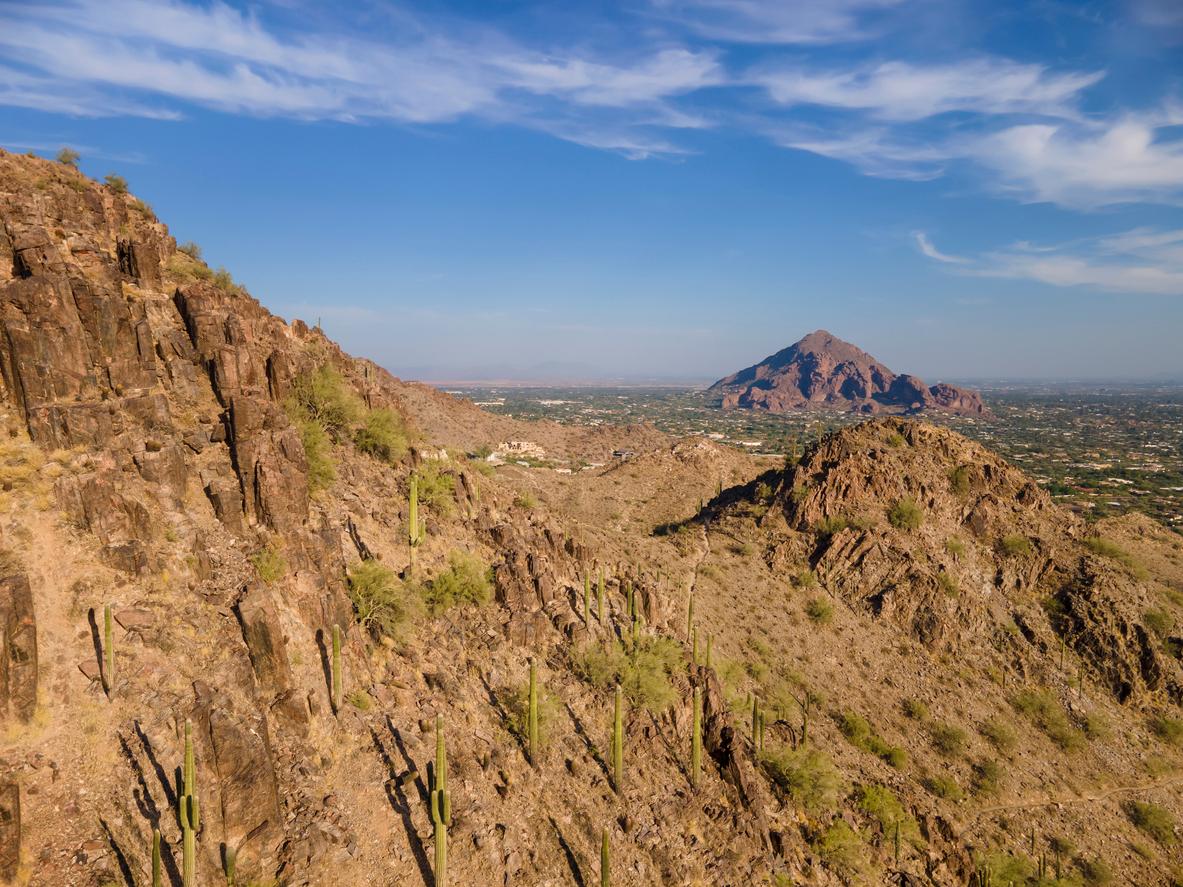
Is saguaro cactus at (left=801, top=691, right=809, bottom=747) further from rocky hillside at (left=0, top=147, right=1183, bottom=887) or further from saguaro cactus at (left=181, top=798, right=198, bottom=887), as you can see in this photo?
saguaro cactus at (left=181, top=798, right=198, bottom=887)

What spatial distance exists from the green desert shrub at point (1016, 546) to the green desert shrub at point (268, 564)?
42581 millimetres

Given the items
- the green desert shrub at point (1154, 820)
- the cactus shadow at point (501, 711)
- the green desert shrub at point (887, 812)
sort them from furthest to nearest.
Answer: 1. the green desert shrub at point (1154, 820)
2. the green desert shrub at point (887, 812)
3. the cactus shadow at point (501, 711)

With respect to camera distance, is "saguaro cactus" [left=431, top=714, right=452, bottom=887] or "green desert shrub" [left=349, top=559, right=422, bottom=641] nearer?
"saguaro cactus" [left=431, top=714, right=452, bottom=887]

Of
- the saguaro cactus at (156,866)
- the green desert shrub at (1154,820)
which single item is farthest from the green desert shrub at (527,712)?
the green desert shrub at (1154,820)

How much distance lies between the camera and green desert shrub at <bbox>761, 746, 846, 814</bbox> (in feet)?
79.9

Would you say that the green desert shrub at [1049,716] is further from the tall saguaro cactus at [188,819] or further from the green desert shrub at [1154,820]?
the tall saguaro cactus at [188,819]

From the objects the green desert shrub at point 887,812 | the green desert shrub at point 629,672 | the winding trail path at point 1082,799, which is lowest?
the winding trail path at point 1082,799

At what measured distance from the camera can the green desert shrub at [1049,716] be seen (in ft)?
102

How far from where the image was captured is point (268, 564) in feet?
60.2

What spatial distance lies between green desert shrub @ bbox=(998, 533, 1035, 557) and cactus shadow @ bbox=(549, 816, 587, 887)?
1409 inches

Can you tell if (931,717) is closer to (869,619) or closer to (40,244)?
(869,619)

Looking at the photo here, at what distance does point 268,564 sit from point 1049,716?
126ft

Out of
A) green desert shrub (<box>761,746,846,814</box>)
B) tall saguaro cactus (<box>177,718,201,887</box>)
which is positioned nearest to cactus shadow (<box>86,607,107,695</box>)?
tall saguaro cactus (<box>177,718,201,887</box>)

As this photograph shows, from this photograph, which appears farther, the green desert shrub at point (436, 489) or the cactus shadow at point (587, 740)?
the green desert shrub at point (436, 489)
